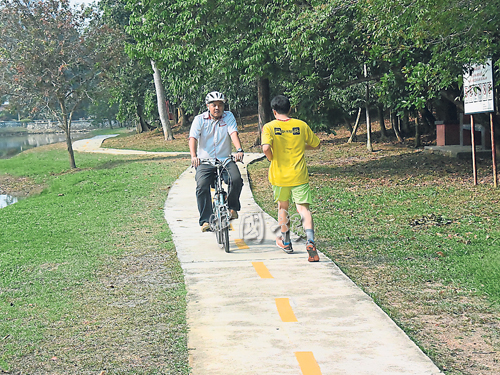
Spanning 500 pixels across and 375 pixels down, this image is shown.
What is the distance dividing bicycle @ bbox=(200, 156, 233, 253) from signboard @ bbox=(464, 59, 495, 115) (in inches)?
247

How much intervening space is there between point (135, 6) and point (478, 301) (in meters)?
15.8

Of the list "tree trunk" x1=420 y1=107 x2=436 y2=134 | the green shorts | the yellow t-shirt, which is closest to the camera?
the yellow t-shirt

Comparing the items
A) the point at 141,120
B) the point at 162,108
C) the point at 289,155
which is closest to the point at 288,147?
the point at 289,155

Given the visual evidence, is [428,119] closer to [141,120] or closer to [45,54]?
[45,54]

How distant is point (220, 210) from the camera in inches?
286

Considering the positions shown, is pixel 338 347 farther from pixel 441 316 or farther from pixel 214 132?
pixel 214 132

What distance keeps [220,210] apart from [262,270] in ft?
3.68

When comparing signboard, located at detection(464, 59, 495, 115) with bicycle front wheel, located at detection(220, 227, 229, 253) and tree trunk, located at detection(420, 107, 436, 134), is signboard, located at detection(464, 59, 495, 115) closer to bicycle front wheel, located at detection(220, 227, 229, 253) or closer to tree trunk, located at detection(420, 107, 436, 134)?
bicycle front wheel, located at detection(220, 227, 229, 253)

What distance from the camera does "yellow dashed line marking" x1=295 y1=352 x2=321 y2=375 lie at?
395 cm

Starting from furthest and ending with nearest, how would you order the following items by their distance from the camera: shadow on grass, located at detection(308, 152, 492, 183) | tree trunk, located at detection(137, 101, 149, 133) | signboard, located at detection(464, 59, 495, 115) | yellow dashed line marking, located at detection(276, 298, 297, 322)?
tree trunk, located at detection(137, 101, 149, 133) < shadow on grass, located at detection(308, 152, 492, 183) < signboard, located at detection(464, 59, 495, 115) < yellow dashed line marking, located at detection(276, 298, 297, 322)

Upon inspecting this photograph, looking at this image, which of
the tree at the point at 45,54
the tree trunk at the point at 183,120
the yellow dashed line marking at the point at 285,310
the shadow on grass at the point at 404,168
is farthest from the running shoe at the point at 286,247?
the tree trunk at the point at 183,120

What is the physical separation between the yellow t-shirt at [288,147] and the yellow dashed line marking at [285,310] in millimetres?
1761

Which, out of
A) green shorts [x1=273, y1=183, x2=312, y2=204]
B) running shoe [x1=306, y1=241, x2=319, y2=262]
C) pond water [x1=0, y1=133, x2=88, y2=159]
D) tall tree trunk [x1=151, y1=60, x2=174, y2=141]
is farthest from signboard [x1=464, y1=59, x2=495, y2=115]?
pond water [x1=0, y1=133, x2=88, y2=159]

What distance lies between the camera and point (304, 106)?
1580 centimetres
